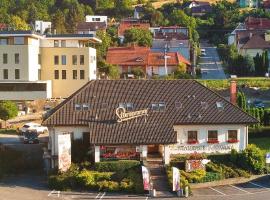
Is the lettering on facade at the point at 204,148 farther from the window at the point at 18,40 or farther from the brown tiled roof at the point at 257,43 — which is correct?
the brown tiled roof at the point at 257,43

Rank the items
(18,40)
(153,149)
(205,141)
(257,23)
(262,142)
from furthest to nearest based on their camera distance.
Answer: (257,23) → (18,40) → (262,142) → (153,149) → (205,141)

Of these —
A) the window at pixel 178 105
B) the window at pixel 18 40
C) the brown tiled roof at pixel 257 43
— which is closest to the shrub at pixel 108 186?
the window at pixel 178 105

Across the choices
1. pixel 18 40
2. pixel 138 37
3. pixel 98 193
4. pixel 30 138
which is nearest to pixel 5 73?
pixel 18 40

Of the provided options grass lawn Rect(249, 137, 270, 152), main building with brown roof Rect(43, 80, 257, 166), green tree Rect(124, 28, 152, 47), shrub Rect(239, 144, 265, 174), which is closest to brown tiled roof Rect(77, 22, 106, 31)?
green tree Rect(124, 28, 152, 47)

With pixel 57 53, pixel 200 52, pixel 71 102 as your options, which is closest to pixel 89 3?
pixel 200 52

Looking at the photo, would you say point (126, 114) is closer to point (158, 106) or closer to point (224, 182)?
point (158, 106)

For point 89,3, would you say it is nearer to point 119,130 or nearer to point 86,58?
point 86,58

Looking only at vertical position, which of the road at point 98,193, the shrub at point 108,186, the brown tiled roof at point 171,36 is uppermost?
the brown tiled roof at point 171,36
